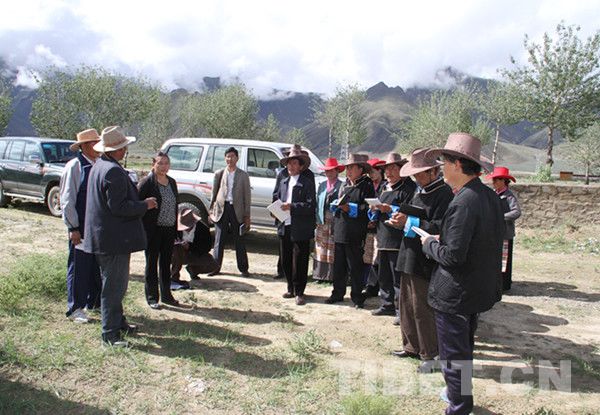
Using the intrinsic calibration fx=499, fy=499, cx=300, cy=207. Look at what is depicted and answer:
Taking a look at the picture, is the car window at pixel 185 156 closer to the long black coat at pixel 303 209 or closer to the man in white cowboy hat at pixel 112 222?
the long black coat at pixel 303 209

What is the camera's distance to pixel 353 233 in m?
5.28

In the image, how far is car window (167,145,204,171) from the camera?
8.49 meters

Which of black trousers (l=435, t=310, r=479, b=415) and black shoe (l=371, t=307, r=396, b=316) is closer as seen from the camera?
black trousers (l=435, t=310, r=479, b=415)

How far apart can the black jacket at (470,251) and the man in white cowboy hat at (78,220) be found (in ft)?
10.2

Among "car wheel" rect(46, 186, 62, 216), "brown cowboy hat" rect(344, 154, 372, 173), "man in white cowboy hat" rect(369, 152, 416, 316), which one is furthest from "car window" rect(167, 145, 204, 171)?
"man in white cowboy hat" rect(369, 152, 416, 316)

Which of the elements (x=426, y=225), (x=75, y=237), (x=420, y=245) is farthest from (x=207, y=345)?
(x=426, y=225)

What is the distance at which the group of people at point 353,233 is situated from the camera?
298 centimetres

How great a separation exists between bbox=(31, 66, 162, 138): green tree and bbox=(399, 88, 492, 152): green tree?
81.4 ft

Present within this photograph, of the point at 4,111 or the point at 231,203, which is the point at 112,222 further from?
the point at 4,111

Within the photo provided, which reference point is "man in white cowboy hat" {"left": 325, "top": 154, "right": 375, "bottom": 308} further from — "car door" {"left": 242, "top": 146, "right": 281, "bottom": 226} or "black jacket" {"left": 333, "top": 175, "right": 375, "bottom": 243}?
"car door" {"left": 242, "top": 146, "right": 281, "bottom": 226}

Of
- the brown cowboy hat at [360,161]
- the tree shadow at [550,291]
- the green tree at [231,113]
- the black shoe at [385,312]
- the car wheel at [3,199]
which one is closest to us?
the black shoe at [385,312]

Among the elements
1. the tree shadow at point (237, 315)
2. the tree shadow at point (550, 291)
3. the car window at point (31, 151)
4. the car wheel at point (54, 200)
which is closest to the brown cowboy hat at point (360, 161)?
the tree shadow at point (237, 315)

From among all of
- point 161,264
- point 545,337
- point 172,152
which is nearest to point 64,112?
point 172,152

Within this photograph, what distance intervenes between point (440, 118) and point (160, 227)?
147 feet
